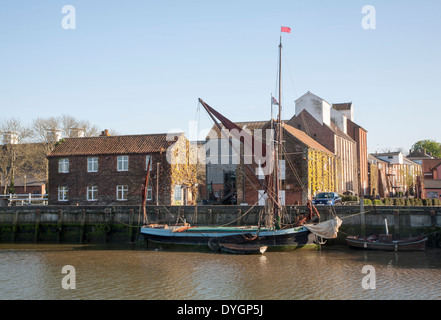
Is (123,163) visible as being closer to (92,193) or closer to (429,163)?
(92,193)

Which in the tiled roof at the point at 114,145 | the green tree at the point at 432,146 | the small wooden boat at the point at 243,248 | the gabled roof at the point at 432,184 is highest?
the green tree at the point at 432,146

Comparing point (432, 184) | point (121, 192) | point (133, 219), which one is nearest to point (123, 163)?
point (121, 192)

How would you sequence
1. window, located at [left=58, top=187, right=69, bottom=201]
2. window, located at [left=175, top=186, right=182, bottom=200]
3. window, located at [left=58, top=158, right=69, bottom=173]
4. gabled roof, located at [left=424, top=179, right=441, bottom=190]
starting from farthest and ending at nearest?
gabled roof, located at [left=424, top=179, right=441, bottom=190] < window, located at [left=58, top=158, right=69, bottom=173] < window, located at [left=58, top=187, right=69, bottom=201] < window, located at [left=175, top=186, right=182, bottom=200]

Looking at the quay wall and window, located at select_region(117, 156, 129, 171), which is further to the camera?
window, located at select_region(117, 156, 129, 171)

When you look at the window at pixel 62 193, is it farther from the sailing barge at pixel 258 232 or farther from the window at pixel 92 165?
the sailing barge at pixel 258 232

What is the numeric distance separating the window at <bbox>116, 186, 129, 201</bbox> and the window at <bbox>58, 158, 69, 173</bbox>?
19.9 feet

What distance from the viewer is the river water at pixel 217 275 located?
20.3 meters

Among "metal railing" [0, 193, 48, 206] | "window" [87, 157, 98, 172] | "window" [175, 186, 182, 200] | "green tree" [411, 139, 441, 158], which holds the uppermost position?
"green tree" [411, 139, 441, 158]

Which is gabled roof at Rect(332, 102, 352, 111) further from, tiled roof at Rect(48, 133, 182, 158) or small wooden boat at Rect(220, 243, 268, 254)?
small wooden boat at Rect(220, 243, 268, 254)

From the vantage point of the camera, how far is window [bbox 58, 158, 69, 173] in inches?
1857

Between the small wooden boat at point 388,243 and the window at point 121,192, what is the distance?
73.9ft

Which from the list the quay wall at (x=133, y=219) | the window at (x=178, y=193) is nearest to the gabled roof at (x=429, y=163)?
the window at (x=178, y=193)

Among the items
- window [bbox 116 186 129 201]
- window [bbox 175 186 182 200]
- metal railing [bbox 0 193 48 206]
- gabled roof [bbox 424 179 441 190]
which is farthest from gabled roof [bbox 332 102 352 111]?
A: metal railing [bbox 0 193 48 206]
